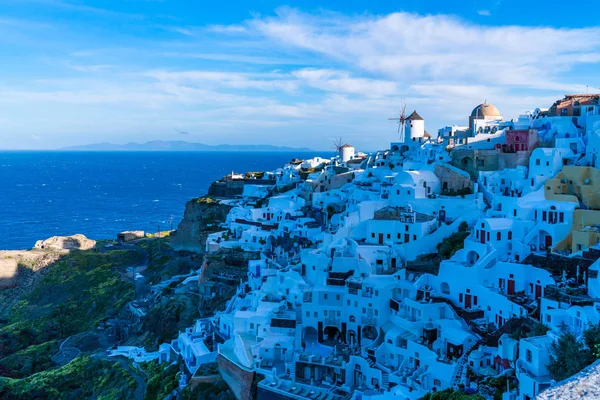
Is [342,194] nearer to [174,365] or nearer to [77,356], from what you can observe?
[174,365]

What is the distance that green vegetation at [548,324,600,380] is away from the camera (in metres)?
21.3

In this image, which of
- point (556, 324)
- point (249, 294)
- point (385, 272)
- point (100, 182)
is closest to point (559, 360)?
point (556, 324)

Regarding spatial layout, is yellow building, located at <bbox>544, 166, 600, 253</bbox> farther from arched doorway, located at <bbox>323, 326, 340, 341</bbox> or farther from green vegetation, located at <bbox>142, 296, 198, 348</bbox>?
green vegetation, located at <bbox>142, 296, 198, 348</bbox>

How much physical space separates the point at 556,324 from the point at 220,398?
60.0 ft

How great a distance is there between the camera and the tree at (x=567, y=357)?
21.4 meters

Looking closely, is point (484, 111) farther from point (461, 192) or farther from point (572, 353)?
point (572, 353)

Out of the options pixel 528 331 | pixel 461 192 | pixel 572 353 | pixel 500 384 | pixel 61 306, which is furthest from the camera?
pixel 61 306

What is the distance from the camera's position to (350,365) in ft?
102

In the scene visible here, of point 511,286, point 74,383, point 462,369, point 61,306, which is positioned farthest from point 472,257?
point 61,306

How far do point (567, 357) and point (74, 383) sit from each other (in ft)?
115

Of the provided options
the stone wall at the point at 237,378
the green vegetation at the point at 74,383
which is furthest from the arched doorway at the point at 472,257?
the green vegetation at the point at 74,383

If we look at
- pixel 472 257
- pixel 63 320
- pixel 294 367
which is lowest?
pixel 63 320

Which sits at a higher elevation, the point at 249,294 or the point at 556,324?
the point at 556,324

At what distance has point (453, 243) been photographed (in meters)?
38.7
